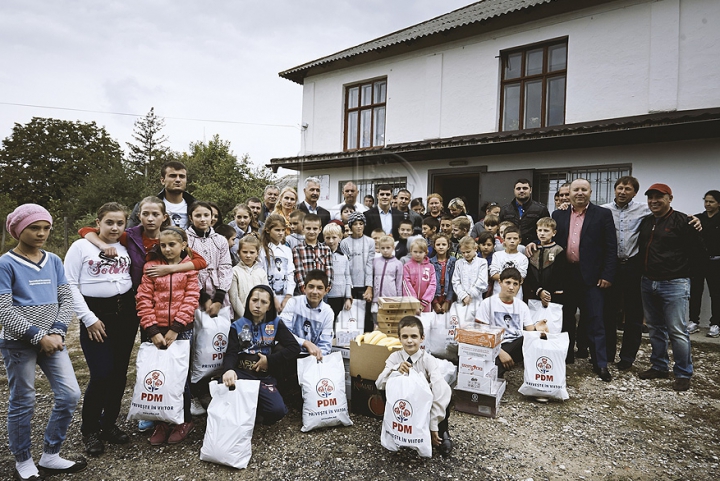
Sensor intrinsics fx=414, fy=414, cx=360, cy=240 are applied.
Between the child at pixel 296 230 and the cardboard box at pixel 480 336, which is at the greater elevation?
the child at pixel 296 230

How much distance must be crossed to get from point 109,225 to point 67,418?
1.39 m

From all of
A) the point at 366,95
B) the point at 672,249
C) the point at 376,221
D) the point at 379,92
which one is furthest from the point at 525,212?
the point at 366,95

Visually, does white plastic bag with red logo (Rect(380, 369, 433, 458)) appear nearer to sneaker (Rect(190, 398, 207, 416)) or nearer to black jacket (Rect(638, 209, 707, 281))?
sneaker (Rect(190, 398, 207, 416))

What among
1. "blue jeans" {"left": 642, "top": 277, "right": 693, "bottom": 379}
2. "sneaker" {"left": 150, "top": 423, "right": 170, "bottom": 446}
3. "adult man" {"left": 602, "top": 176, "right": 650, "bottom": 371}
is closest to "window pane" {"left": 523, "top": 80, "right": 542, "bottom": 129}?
"adult man" {"left": 602, "top": 176, "right": 650, "bottom": 371}

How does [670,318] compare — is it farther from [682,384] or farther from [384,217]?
[384,217]

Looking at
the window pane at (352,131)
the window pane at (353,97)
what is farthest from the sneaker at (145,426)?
the window pane at (353,97)

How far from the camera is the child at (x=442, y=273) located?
5.25m

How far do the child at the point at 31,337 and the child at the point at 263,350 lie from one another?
3.78 ft

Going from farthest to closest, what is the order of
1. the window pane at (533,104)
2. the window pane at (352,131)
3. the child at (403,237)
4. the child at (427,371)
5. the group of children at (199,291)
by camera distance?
the window pane at (352,131) < the window pane at (533,104) < the child at (403,237) < the child at (427,371) < the group of children at (199,291)

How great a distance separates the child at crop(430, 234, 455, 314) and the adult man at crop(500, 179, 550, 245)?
56.3 inches

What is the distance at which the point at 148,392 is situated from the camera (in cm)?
307

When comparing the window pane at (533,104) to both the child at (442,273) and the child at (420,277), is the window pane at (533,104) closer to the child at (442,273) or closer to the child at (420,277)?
the child at (442,273)

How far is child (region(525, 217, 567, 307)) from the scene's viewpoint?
194 inches

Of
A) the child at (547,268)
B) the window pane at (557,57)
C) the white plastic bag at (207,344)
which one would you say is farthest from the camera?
the window pane at (557,57)
